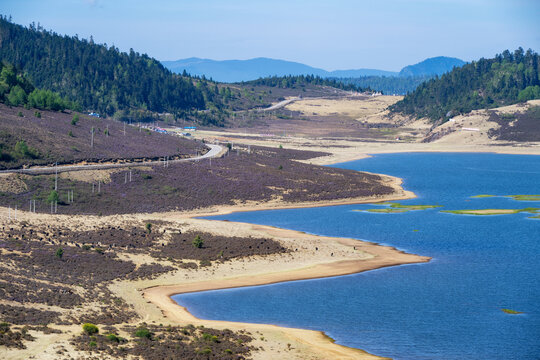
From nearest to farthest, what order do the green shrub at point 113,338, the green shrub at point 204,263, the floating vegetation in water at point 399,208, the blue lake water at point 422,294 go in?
the green shrub at point 113,338
the blue lake water at point 422,294
the green shrub at point 204,263
the floating vegetation in water at point 399,208

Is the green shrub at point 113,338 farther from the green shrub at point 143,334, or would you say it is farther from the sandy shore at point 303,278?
the sandy shore at point 303,278

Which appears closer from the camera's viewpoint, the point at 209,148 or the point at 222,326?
the point at 222,326

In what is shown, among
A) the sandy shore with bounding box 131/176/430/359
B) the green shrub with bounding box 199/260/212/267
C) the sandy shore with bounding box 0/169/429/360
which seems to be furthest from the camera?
the green shrub with bounding box 199/260/212/267

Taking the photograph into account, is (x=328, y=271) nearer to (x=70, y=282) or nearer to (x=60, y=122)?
(x=70, y=282)

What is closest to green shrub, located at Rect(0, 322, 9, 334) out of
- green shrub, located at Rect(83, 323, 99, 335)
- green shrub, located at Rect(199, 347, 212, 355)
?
green shrub, located at Rect(83, 323, 99, 335)

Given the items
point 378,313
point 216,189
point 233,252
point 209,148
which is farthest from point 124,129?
point 378,313

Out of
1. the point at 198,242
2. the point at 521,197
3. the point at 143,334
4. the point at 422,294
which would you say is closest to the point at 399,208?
the point at 521,197

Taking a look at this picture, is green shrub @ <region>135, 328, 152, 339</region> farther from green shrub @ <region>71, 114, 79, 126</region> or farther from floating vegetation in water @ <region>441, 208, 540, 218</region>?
green shrub @ <region>71, 114, 79, 126</region>

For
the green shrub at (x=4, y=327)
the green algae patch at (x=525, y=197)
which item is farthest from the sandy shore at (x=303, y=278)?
the green algae patch at (x=525, y=197)
